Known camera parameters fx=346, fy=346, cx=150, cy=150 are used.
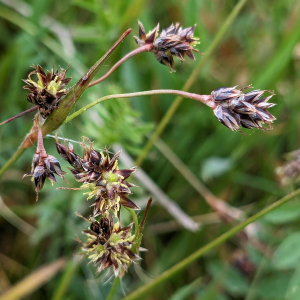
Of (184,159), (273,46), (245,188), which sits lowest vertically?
(245,188)

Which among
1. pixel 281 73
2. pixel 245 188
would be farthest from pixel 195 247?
pixel 281 73

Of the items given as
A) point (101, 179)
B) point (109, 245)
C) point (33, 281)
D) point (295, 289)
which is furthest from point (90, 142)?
point (33, 281)

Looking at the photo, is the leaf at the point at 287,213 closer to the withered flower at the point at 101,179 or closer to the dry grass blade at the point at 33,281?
the withered flower at the point at 101,179

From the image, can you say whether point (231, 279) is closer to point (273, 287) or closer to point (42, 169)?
point (273, 287)

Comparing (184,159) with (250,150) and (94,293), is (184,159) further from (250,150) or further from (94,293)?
(94,293)

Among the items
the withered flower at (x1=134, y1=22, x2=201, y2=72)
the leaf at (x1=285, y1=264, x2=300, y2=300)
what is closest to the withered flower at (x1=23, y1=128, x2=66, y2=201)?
the withered flower at (x1=134, y1=22, x2=201, y2=72)
